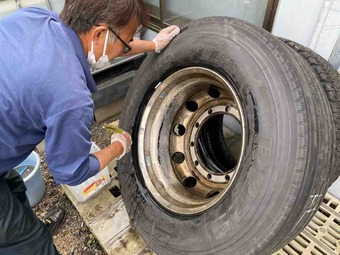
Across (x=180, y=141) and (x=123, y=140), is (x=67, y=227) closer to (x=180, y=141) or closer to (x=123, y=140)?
(x=123, y=140)

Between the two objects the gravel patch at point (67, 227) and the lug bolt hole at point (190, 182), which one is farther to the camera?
the gravel patch at point (67, 227)

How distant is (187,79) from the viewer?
1.67m

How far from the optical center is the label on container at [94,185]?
2.02 m

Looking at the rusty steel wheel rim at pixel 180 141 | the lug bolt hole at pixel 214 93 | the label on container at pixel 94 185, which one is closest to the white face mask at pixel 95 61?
the rusty steel wheel rim at pixel 180 141

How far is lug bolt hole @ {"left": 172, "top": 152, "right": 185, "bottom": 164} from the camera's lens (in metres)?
1.89

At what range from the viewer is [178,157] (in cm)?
190

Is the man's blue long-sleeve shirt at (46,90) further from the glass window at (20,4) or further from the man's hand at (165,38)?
the glass window at (20,4)

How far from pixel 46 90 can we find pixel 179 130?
104 centimetres

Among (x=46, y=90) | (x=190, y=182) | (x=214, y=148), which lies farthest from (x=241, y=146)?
(x=46, y=90)

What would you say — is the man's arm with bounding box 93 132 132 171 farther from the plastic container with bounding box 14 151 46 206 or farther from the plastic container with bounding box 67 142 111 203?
the plastic container with bounding box 14 151 46 206

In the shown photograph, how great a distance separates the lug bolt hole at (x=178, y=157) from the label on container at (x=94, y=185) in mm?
579

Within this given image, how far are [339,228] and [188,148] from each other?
99cm

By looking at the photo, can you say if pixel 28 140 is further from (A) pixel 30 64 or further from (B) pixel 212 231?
(B) pixel 212 231

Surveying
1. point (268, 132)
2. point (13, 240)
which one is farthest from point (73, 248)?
point (268, 132)
